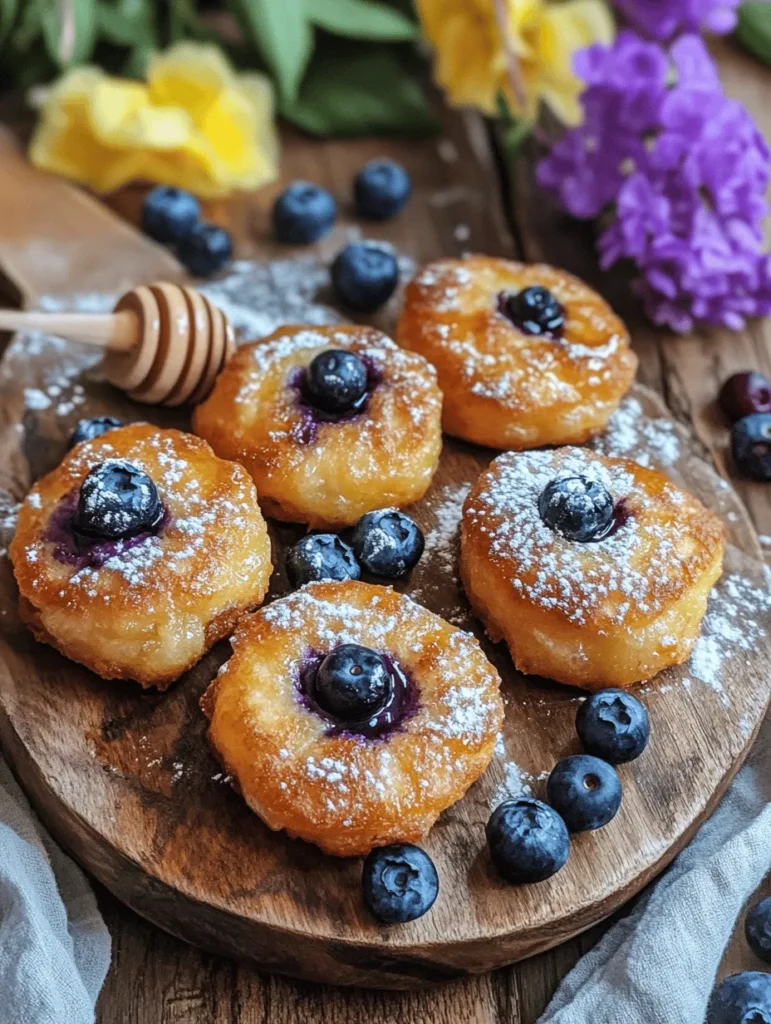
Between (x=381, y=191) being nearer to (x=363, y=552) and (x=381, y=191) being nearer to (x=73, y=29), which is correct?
(x=73, y=29)

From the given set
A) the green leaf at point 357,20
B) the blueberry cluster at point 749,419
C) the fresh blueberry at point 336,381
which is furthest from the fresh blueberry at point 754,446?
the green leaf at point 357,20

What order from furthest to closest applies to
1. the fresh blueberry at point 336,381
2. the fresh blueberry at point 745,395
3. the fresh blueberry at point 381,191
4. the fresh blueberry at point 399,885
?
the fresh blueberry at point 381,191 < the fresh blueberry at point 745,395 < the fresh blueberry at point 336,381 < the fresh blueberry at point 399,885

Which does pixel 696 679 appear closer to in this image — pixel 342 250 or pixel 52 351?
pixel 342 250

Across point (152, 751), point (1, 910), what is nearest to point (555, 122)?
point (152, 751)

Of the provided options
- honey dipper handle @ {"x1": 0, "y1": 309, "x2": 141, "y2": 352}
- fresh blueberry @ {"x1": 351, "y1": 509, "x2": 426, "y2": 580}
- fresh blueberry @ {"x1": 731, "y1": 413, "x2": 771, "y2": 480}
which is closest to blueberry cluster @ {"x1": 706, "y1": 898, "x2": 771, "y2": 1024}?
fresh blueberry @ {"x1": 351, "y1": 509, "x2": 426, "y2": 580}

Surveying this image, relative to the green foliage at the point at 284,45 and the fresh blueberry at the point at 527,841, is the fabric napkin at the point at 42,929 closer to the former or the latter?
the fresh blueberry at the point at 527,841

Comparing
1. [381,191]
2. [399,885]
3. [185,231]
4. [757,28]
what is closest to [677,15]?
[757,28]

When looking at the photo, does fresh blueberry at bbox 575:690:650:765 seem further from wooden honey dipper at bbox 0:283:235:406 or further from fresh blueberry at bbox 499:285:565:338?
wooden honey dipper at bbox 0:283:235:406
